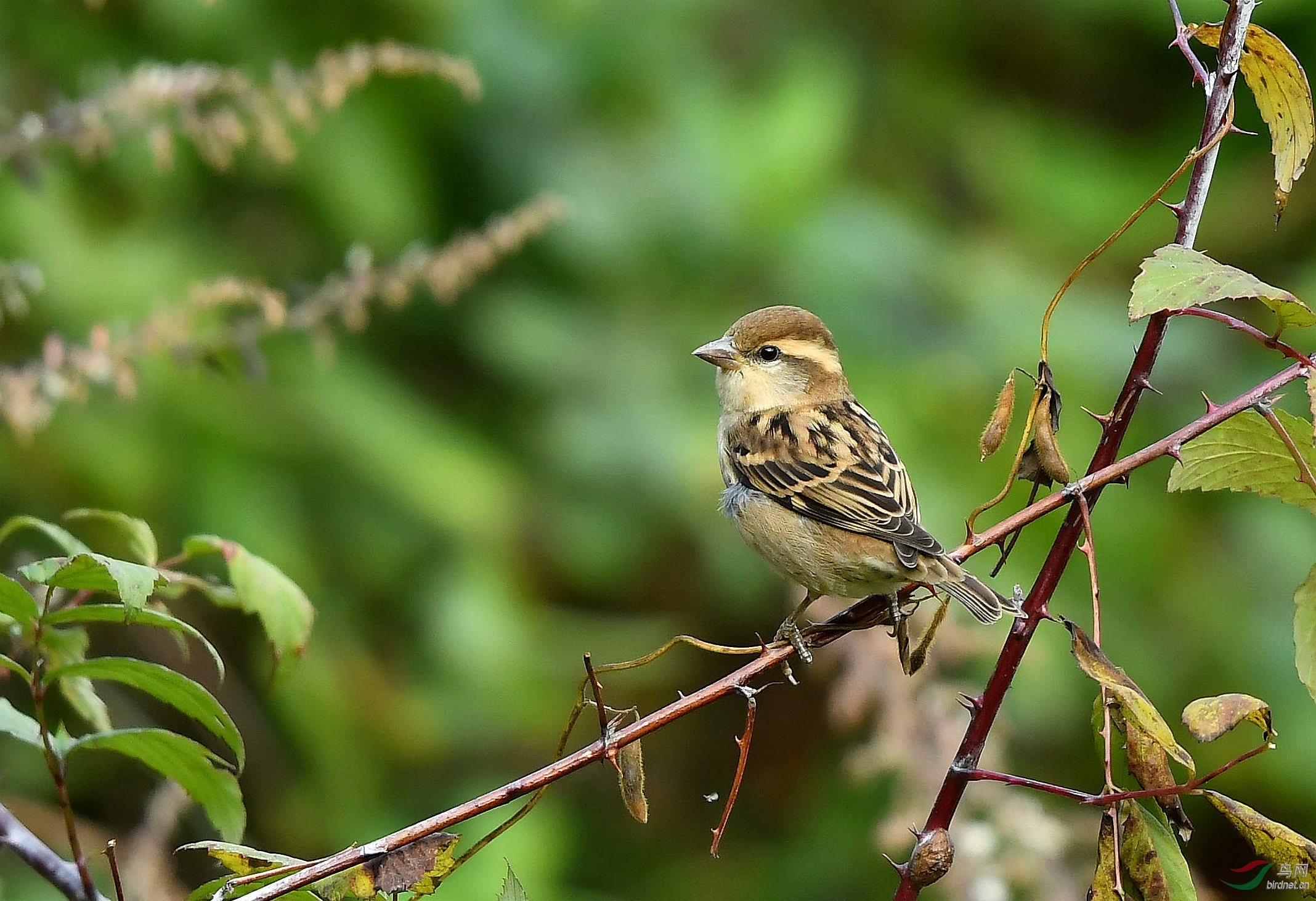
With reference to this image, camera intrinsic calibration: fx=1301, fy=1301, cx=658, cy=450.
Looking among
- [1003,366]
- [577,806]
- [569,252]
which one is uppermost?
[569,252]

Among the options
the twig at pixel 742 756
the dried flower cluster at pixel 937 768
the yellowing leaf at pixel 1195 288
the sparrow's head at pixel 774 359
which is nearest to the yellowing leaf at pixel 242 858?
the twig at pixel 742 756

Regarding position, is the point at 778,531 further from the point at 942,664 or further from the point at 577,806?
the point at 577,806

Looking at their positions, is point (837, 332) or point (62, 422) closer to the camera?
point (62, 422)

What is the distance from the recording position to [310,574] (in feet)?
13.9

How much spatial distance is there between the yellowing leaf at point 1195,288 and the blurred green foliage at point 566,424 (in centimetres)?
279

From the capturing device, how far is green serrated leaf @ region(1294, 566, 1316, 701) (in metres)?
1.48

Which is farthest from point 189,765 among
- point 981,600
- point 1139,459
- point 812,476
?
point 812,476

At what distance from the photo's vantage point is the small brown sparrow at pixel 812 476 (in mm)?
2938

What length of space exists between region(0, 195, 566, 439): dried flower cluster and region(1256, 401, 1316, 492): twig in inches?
64.2

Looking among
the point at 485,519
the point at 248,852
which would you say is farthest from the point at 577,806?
the point at 248,852

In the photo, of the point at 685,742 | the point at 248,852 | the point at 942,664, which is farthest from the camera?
the point at 685,742

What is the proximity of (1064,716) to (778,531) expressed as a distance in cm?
195

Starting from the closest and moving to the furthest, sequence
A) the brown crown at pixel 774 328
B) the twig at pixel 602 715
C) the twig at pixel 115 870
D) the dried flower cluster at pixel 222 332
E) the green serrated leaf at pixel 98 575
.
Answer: the twig at pixel 115 870 < the green serrated leaf at pixel 98 575 < the twig at pixel 602 715 < the dried flower cluster at pixel 222 332 < the brown crown at pixel 774 328

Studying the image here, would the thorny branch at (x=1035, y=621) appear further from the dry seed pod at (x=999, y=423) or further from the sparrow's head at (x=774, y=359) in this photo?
the sparrow's head at (x=774, y=359)
